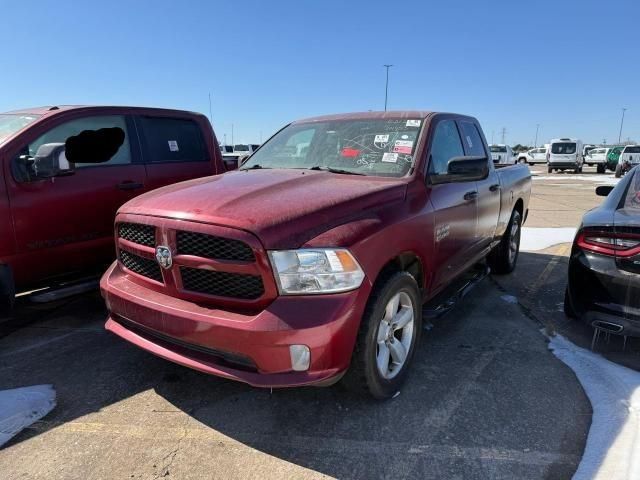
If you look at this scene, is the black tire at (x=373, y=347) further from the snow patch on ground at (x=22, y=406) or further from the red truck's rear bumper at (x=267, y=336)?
the snow patch on ground at (x=22, y=406)

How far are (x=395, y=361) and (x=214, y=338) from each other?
1.23 meters

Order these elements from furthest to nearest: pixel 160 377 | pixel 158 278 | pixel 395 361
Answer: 1. pixel 160 377
2. pixel 395 361
3. pixel 158 278

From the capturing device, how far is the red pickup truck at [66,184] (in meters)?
3.75

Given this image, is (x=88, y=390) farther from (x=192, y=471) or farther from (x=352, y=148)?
(x=352, y=148)

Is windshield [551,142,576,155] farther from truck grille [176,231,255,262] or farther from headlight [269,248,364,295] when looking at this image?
truck grille [176,231,255,262]

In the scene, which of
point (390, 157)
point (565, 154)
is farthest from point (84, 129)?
point (565, 154)

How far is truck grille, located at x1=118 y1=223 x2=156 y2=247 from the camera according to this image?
2812mm

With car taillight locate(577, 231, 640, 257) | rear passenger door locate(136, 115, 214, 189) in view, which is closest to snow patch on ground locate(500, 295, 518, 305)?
car taillight locate(577, 231, 640, 257)

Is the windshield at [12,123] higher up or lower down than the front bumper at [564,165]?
higher up

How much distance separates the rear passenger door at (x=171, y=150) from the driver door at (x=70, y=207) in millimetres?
141

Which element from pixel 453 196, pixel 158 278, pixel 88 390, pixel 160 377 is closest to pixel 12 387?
pixel 88 390

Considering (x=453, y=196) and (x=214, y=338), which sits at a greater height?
(x=453, y=196)

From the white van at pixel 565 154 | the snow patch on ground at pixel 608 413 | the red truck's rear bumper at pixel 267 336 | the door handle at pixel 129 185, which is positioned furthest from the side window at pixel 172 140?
the white van at pixel 565 154

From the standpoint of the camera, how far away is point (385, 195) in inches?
117
